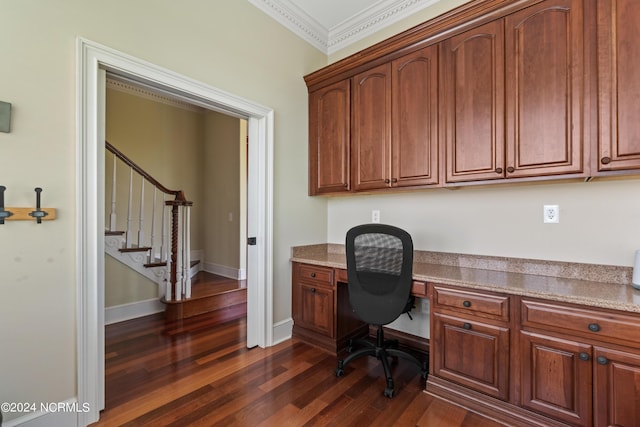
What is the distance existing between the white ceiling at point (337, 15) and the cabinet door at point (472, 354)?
2.57m

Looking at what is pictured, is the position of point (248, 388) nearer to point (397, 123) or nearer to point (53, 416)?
point (53, 416)

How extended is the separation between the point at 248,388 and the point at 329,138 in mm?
2148

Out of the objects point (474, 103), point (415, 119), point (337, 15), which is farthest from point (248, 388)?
point (337, 15)

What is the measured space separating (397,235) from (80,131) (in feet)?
6.28

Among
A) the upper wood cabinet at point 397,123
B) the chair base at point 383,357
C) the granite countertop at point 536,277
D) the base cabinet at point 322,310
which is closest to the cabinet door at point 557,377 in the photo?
the granite countertop at point 536,277

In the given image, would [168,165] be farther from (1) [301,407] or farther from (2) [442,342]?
(2) [442,342]

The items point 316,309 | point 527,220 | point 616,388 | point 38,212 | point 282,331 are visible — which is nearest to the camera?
point 616,388

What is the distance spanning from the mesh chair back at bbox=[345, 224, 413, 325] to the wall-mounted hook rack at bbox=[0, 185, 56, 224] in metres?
1.71

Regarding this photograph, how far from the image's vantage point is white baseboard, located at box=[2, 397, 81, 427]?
145 cm

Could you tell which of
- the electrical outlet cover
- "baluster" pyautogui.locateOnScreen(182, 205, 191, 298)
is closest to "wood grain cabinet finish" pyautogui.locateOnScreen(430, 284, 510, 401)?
the electrical outlet cover

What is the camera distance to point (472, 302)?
1.76 metres

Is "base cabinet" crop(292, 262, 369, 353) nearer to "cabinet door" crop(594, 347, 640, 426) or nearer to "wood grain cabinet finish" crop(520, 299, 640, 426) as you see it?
"wood grain cabinet finish" crop(520, 299, 640, 426)

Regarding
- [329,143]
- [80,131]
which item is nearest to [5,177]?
[80,131]

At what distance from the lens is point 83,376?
63.1 inches
